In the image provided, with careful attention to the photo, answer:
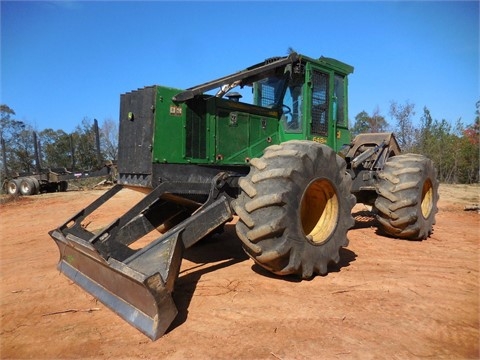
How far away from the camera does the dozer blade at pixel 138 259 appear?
3236 millimetres

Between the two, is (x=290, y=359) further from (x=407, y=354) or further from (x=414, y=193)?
(x=414, y=193)

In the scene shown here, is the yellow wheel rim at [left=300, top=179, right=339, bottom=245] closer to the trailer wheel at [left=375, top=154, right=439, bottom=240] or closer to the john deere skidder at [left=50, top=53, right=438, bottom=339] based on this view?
the john deere skidder at [left=50, top=53, right=438, bottom=339]

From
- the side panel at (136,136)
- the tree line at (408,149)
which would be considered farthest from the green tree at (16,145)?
the side panel at (136,136)

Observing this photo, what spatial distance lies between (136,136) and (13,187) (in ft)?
58.6

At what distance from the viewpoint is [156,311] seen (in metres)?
3.19

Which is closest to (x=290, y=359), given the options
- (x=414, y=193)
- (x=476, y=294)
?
(x=476, y=294)

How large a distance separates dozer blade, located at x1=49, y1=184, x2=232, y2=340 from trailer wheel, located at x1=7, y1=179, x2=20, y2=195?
16.5m

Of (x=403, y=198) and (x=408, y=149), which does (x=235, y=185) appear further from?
(x=408, y=149)

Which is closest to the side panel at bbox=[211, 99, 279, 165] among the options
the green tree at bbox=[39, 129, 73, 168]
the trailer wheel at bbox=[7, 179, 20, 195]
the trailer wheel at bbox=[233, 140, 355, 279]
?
the trailer wheel at bbox=[233, 140, 355, 279]

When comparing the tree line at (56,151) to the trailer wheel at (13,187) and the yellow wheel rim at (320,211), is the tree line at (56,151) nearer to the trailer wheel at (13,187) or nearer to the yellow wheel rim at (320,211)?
the trailer wheel at (13,187)

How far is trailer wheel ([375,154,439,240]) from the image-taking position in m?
6.22

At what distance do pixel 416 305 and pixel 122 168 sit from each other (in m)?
3.96

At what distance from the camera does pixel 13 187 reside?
19.2m

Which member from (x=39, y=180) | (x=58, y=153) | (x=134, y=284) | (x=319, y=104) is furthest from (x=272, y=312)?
(x=58, y=153)
